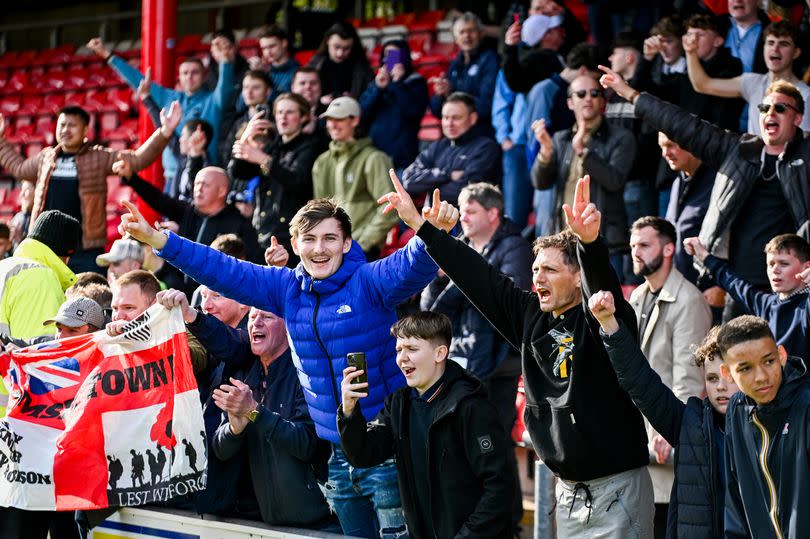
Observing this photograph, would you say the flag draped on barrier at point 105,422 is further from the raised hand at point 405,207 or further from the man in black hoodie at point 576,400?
the man in black hoodie at point 576,400

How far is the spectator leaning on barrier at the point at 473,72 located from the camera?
9267mm

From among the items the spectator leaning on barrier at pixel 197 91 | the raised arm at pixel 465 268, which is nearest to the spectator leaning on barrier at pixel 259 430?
the raised arm at pixel 465 268

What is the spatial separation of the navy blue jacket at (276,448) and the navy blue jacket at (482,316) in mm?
1290

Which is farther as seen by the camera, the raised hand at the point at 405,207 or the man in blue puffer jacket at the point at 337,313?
the man in blue puffer jacket at the point at 337,313

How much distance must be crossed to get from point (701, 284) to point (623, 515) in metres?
2.60

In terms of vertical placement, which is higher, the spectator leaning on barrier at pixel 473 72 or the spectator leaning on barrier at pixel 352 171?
the spectator leaning on barrier at pixel 473 72

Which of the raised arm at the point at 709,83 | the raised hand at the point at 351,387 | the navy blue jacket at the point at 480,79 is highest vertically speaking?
the navy blue jacket at the point at 480,79

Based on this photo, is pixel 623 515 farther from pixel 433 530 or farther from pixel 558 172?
pixel 558 172

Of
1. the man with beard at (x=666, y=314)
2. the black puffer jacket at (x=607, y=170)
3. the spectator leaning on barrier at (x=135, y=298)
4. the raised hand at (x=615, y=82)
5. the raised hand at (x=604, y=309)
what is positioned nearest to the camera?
the raised hand at (x=604, y=309)

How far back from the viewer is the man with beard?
5.63 m

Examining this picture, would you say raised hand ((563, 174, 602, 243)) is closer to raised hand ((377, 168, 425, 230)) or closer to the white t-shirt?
raised hand ((377, 168, 425, 230))

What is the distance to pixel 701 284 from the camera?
6.80 metres

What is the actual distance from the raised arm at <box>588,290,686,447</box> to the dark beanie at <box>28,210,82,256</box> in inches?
150

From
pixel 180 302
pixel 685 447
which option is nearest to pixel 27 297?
pixel 180 302
